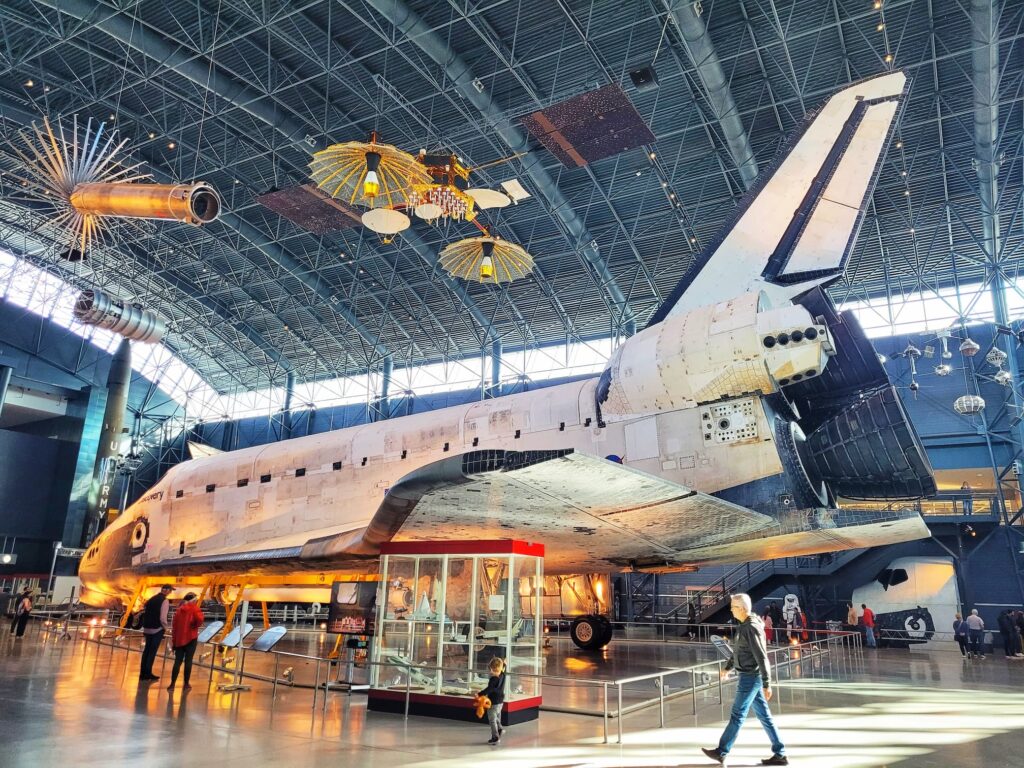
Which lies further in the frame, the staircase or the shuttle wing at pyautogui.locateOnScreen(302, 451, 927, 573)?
the staircase

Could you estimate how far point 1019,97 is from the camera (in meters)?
14.8

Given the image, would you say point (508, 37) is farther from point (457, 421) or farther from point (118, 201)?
point (457, 421)

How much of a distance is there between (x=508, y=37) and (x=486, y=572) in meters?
13.1

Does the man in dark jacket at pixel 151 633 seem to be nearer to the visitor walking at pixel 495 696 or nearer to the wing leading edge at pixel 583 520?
the wing leading edge at pixel 583 520

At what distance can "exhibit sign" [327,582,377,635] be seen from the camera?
780cm

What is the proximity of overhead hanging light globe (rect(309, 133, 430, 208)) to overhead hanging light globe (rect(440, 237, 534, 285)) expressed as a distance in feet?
5.39

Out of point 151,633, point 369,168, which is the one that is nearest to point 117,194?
point 369,168

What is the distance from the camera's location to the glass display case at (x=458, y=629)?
584 cm

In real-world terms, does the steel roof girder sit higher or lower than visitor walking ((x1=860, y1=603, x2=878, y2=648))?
higher

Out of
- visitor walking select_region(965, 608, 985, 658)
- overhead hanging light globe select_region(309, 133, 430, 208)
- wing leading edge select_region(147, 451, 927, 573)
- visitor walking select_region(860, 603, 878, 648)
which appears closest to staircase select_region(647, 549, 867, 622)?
visitor walking select_region(860, 603, 878, 648)

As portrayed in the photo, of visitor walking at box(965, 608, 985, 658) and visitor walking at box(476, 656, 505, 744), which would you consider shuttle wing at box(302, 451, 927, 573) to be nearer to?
visitor walking at box(476, 656, 505, 744)

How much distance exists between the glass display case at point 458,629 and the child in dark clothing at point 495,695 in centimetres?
40

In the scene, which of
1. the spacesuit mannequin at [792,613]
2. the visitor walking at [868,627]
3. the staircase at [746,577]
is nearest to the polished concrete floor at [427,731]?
the visitor walking at [868,627]

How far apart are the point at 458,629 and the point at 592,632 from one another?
705 cm
